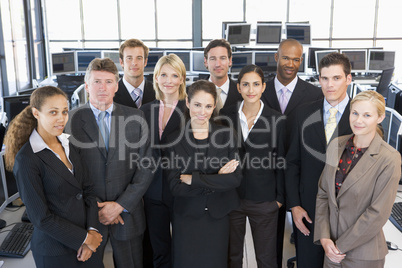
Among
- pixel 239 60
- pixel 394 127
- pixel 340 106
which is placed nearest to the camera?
pixel 340 106

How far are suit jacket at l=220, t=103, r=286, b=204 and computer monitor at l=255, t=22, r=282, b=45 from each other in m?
6.84

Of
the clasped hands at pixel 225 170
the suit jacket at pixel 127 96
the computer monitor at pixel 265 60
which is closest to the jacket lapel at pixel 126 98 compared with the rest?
the suit jacket at pixel 127 96

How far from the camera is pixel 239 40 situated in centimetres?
892

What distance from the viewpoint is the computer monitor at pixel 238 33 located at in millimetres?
8727

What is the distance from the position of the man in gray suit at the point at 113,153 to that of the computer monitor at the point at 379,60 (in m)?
7.33

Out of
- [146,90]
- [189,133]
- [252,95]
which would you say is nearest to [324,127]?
[252,95]

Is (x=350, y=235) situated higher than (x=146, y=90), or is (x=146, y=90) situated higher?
(x=146, y=90)

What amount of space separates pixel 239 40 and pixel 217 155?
22.4 ft

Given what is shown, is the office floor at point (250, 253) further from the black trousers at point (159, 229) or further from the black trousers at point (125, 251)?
the black trousers at point (125, 251)

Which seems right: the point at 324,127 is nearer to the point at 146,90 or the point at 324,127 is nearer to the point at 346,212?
the point at 346,212

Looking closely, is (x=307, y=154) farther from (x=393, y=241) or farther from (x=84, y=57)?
(x=84, y=57)

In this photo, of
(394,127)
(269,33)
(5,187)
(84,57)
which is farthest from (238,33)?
(5,187)

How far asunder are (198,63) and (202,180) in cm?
577

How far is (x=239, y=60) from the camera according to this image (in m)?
7.91
